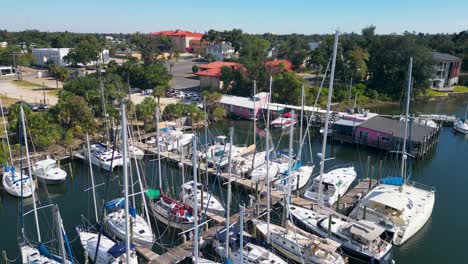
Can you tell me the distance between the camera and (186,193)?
3569cm

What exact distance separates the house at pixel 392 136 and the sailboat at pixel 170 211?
31227 millimetres

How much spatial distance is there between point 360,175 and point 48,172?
36.0 m

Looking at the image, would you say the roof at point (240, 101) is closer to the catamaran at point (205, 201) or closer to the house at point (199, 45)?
the catamaran at point (205, 201)

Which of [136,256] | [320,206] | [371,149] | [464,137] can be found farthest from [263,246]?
[464,137]

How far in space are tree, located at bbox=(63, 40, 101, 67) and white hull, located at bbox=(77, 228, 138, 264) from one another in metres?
94.9

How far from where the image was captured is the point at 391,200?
32062mm

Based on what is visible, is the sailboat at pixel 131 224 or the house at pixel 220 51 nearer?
the sailboat at pixel 131 224

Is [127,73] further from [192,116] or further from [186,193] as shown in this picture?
[186,193]

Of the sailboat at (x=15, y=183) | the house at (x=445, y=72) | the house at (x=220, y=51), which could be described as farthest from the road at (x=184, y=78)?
the house at (x=445, y=72)

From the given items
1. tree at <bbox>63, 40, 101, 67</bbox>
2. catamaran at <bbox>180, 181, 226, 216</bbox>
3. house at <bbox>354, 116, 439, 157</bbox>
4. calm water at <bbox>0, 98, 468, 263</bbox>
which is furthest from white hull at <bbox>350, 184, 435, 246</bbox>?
tree at <bbox>63, 40, 101, 67</bbox>

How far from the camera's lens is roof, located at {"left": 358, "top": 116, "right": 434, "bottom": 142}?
50.7 metres

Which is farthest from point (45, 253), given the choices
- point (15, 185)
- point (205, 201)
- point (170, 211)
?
point (15, 185)

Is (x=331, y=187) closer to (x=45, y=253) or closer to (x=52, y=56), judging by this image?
(x=45, y=253)

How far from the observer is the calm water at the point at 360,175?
99.1 feet
